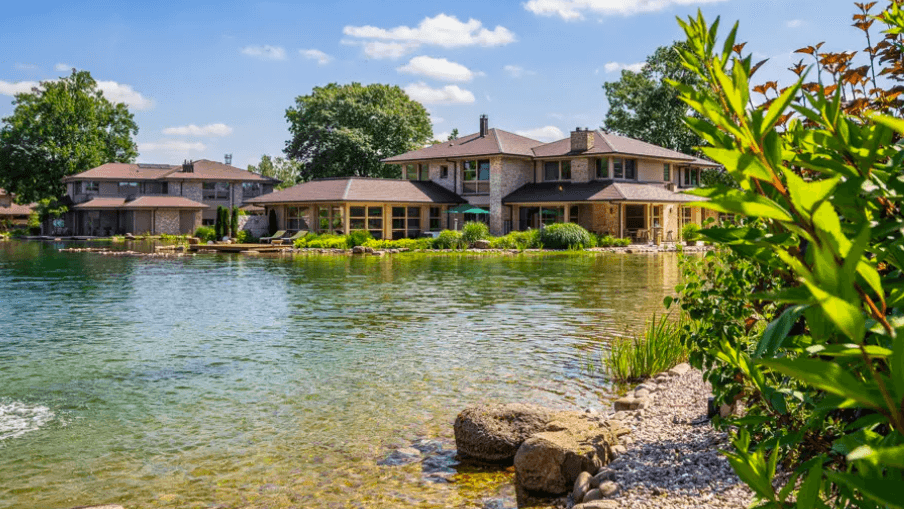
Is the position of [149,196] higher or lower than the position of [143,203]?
higher

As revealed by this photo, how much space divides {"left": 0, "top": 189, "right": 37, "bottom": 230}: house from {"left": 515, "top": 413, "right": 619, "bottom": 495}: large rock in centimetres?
8672

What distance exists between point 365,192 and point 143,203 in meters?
29.3

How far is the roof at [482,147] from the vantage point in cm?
5041

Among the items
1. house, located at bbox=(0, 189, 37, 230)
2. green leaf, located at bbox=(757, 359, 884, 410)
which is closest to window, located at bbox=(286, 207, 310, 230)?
house, located at bbox=(0, 189, 37, 230)

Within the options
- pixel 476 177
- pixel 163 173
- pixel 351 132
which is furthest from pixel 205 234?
pixel 163 173

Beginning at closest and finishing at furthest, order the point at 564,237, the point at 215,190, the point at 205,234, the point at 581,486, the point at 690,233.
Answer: the point at 690,233 → the point at 581,486 → the point at 564,237 → the point at 205,234 → the point at 215,190

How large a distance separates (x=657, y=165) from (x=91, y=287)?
37.6 meters

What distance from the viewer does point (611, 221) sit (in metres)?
47.4

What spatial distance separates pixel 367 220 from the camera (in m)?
49.1

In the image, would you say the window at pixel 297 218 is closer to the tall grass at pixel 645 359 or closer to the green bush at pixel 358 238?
the green bush at pixel 358 238

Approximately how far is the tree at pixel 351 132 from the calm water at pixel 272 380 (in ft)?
138

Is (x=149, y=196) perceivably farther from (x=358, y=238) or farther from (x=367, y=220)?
(x=358, y=238)

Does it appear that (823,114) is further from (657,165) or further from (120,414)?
(657,165)

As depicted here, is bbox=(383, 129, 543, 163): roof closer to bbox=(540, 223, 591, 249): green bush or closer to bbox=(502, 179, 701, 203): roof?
bbox=(502, 179, 701, 203): roof
